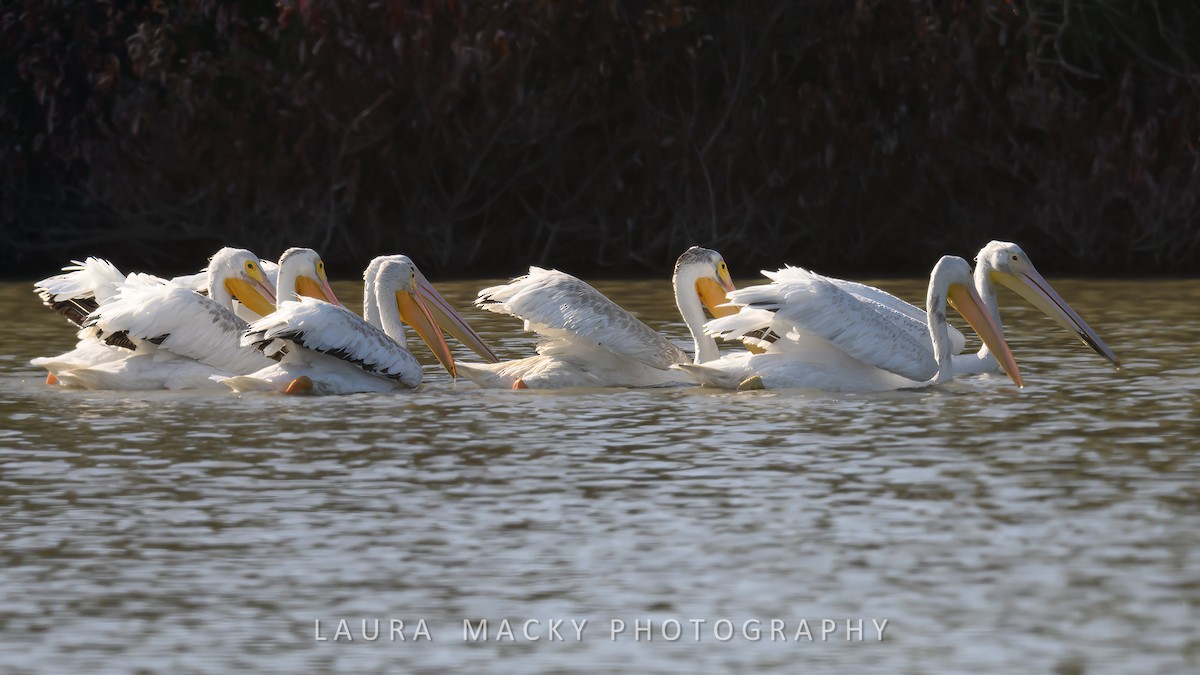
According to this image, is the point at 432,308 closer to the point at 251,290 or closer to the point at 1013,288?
the point at 251,290

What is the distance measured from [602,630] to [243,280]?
6.68m

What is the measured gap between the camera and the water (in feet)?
17.5

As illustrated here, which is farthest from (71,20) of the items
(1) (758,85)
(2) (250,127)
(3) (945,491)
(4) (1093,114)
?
(3) (945,491)

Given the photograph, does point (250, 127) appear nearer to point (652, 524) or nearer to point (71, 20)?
point (71, 20)

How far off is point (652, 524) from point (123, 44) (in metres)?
15.3

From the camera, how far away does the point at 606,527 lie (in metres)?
6.85

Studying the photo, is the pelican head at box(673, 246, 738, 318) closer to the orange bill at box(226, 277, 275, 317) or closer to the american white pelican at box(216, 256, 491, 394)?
the american white pelican at box(216, 256, 491, 394)

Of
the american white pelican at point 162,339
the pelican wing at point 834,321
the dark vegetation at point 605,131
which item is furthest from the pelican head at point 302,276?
the dark vegetation at point 605,131

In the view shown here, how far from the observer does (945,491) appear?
7.53m

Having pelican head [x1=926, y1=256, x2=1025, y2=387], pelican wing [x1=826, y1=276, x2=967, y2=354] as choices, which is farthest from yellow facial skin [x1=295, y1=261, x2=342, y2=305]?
pelican head [x1=926, y1=256, x2=1025, y2=387]

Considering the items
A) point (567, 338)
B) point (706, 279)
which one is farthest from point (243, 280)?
point (706, 279)

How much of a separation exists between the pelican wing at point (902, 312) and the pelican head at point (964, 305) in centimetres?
12

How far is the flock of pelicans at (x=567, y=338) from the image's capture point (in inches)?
404

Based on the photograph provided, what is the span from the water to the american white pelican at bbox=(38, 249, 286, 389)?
0.13 m
